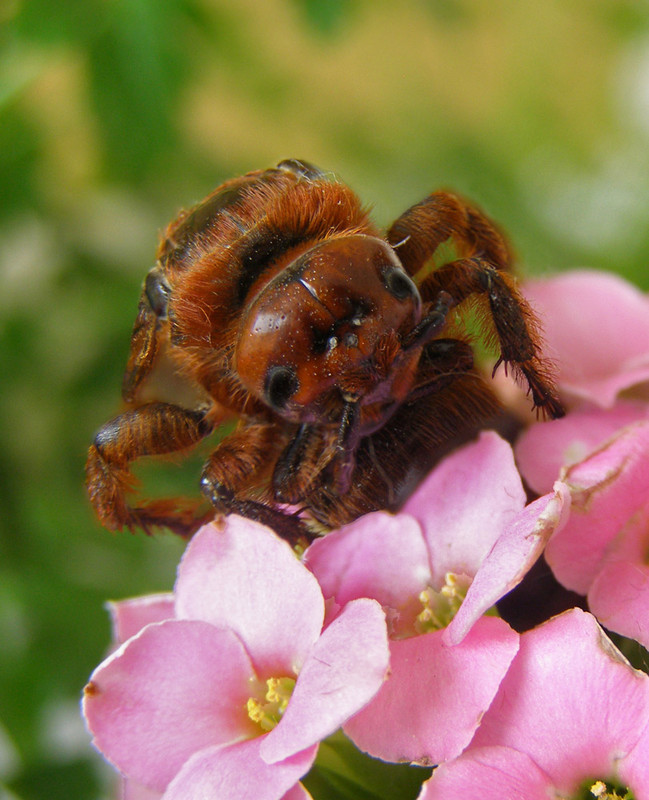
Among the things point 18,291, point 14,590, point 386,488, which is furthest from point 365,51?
point 386,488

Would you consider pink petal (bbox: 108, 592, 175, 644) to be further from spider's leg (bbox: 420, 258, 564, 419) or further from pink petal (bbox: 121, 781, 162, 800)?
spider's leg (bbox: 420, 258, 564, 419)

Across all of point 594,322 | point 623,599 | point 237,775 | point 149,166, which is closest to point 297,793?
point 237,775

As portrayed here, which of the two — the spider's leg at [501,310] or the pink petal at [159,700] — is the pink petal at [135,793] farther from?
the spider's leg at [501,310]

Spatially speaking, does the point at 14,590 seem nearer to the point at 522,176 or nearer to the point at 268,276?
the point at 268,276

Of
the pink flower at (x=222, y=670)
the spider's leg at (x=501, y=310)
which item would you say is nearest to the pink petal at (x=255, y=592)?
the pink flower at (x=222, y=670)

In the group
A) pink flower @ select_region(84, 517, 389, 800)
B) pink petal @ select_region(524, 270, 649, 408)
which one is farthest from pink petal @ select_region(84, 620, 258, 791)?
pink petal @ select_region(524, 270, 649, 408)

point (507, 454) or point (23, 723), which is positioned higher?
point (507, 454)

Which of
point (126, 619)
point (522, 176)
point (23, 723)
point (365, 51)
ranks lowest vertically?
point (23, 723)
